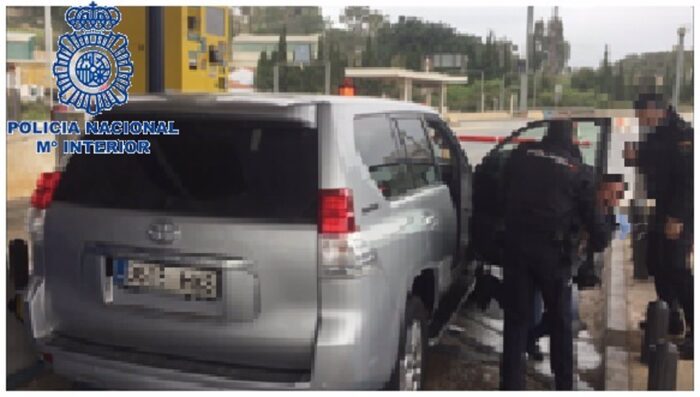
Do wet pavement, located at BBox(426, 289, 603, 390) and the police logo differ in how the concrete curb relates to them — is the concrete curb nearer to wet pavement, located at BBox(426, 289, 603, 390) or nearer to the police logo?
wet pavement, located at BBox(426, 289, 603, 390)

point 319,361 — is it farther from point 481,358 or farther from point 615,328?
point 615,328

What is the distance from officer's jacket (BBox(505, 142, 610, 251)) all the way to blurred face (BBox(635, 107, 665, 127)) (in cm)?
136

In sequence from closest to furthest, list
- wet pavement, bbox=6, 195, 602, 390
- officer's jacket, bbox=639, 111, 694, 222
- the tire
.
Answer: the tire → wet pavement, bbox=6, 195, 602, 390 → officer's jacket, bbox=639, 111, 694, 222

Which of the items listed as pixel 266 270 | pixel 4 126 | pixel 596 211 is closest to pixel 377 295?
pixel 266 270

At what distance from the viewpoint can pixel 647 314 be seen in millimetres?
4527

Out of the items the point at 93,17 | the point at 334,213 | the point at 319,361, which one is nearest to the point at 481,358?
the point at 319,361

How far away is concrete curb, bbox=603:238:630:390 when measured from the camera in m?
4.97

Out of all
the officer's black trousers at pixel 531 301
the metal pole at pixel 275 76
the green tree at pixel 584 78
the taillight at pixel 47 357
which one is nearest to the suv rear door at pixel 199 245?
the taillight at pixel 47 357

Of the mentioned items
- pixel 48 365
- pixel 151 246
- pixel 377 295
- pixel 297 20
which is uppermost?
pixel 297 20

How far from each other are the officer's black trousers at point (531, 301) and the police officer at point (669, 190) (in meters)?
1.43

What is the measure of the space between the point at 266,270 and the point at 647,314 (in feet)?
8.19

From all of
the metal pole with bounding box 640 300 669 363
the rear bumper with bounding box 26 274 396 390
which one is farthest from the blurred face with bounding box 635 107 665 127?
the rear bumper with bounding box 26 274 396 390

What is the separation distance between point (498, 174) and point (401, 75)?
7.16 feet

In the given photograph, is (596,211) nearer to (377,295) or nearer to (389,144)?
(389,144)
